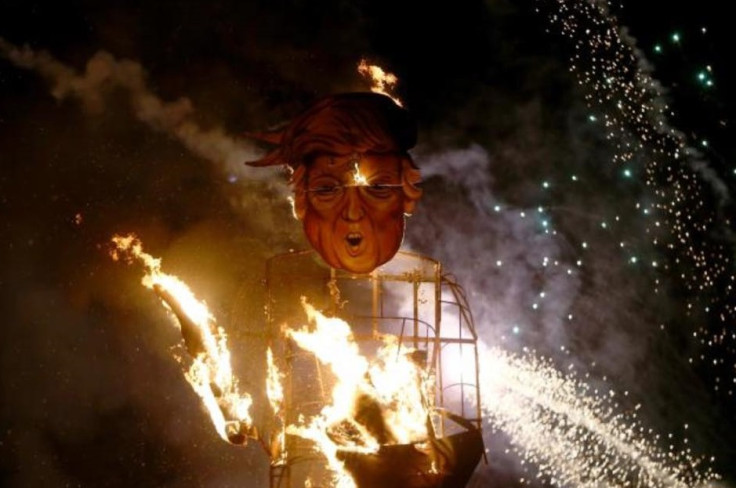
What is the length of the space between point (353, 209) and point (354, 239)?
0.31 meters

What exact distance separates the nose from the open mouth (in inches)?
6.1

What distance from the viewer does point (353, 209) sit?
6.89 m

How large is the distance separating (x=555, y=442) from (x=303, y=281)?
675 cm

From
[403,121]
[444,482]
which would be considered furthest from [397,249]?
[444,482]

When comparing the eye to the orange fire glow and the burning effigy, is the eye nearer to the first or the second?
the burning effigy

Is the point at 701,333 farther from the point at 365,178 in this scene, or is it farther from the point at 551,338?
the point at 365,178

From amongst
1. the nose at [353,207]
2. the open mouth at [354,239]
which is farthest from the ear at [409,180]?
the open mouth at [354,239]

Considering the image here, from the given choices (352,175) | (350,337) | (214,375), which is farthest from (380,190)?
(214,375)

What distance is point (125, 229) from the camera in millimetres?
11117

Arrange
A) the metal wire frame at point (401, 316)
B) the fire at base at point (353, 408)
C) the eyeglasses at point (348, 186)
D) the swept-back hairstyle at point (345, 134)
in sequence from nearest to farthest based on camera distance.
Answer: the fire at base at point (353, 408) < the swept-back hairstyle at point (345, 134) < the eyeglasses at point (348, 186) < the metal wire frame at point (401, 316)

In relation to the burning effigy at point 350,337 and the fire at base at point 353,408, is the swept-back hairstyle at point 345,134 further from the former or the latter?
the fire at base at point 353,408

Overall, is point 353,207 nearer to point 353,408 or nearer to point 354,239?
point 354,239

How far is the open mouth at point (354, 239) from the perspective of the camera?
22.6ft

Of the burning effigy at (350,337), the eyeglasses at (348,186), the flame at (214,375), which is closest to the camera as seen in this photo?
the burning effigy at (350,337)
